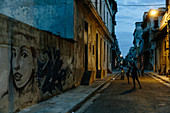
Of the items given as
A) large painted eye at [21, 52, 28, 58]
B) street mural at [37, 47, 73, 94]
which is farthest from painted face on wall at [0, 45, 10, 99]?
street mural at [37, 47, 73, 94]

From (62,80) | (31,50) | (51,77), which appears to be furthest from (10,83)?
(62,80)

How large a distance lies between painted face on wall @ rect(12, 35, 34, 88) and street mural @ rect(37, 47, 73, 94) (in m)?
0.80

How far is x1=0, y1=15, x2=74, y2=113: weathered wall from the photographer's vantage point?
214 inches

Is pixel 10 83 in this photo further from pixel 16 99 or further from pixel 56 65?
pixel 56 65

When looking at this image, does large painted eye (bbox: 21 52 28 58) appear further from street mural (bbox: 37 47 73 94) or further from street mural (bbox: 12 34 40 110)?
street mural (bbox: 37 47 73 94)

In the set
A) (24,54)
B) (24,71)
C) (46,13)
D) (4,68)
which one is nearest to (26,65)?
(24,71)

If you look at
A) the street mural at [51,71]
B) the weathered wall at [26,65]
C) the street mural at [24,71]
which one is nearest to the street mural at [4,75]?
the weathered wall at [26,65]

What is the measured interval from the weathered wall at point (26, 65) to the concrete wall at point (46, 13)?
273 centimetres

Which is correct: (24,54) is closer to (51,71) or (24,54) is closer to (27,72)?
(27,72)

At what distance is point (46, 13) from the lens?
12812 mm

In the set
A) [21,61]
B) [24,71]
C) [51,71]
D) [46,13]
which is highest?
→ [46,13]

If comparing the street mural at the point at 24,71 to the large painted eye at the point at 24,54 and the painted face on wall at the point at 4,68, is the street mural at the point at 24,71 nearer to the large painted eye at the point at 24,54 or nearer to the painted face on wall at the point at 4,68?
the large painted eye at the point at 24,54

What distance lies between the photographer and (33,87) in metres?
6.97

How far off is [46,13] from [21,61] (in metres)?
7.24
